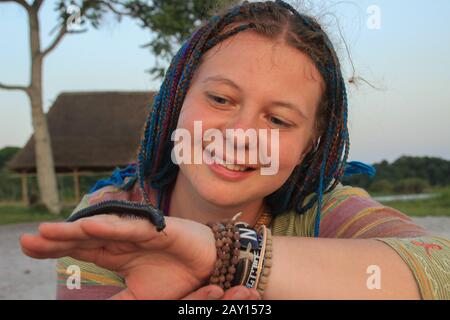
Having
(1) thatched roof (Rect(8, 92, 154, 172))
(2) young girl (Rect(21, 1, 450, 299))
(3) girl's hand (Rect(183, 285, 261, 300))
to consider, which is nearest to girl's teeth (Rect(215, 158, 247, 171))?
(2) young girl (Rect(21, 1, 450, 299))

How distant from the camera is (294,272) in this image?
1034 mm

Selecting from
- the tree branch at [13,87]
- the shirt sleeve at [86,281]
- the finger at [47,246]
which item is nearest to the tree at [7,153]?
the tree branch at [13,87]

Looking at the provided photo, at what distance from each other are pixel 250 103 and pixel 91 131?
47.6ft

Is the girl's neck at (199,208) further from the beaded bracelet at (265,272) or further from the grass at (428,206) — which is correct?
the grass at (428,206)

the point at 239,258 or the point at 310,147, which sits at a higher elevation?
the point at 310,147

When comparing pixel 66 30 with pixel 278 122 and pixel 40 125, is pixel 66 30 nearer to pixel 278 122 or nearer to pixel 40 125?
pixel 40 125

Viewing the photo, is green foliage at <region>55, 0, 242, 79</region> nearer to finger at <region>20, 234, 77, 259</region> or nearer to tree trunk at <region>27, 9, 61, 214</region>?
tree trunk at <region>27, 9, 61, 214</region>

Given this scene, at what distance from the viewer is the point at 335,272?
104 centimetres

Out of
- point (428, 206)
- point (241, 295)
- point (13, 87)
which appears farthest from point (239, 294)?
point (13, 87)

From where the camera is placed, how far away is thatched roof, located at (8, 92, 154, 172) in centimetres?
1414

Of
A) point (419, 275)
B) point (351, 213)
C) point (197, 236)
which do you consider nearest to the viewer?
point (197, 236)

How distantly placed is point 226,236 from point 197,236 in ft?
0.30
